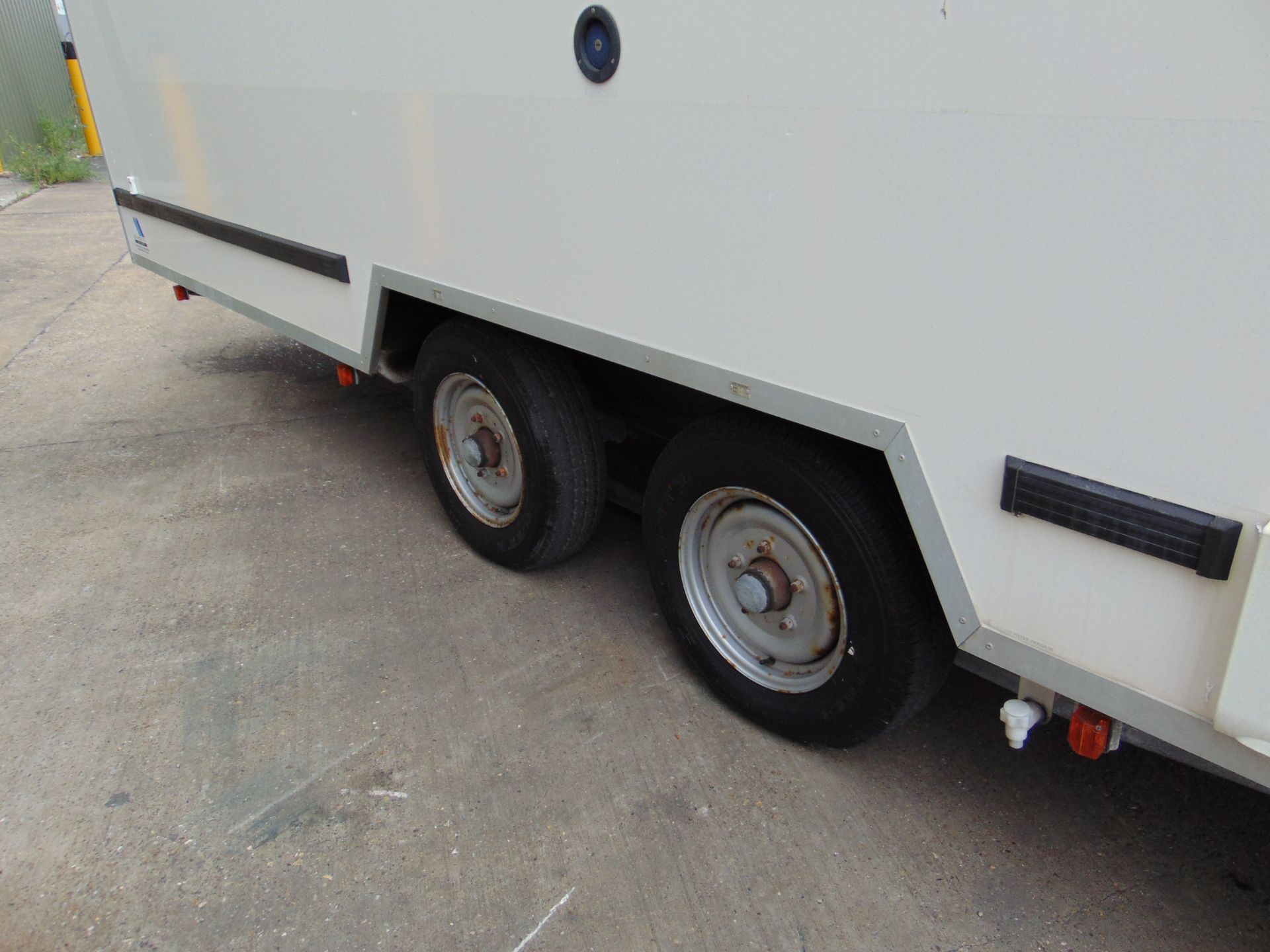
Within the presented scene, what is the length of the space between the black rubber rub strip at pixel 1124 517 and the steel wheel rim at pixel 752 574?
2.03ft

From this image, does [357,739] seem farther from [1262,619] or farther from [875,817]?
[1262,619]

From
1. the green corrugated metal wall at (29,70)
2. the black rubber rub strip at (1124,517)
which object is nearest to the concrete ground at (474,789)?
the black rubber rub strip at (1124,517)

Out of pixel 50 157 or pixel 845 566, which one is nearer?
pixel 845 566

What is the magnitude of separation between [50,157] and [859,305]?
1554 cm

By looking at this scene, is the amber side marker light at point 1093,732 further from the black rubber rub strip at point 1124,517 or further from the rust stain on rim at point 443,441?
the rust stain on rim at point 443,441

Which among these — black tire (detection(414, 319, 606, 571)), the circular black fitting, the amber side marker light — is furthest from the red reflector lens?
the circular black fitting

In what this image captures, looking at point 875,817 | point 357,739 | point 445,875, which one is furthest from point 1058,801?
point 357,739

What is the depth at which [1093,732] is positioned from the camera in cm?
182

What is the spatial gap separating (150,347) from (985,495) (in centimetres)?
601

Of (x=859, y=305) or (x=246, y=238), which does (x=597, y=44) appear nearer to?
(x=859, y=305)

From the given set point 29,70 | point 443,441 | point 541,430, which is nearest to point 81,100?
point 29,70

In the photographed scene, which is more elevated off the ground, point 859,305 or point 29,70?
point 29,70

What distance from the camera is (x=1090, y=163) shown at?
4.69 ft

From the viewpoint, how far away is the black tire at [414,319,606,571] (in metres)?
2.93
